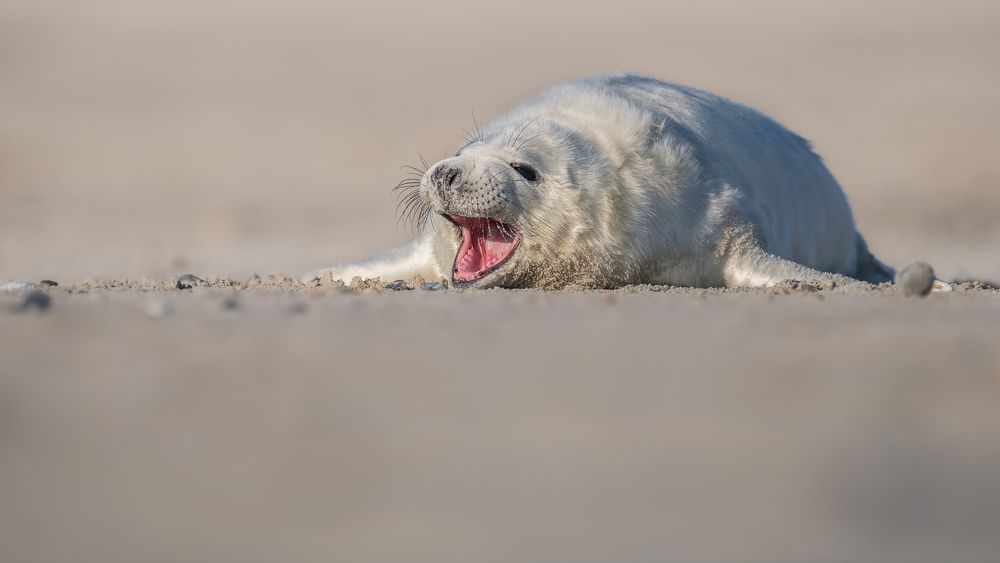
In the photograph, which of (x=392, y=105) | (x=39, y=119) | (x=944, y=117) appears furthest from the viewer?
(x=392, y=105)

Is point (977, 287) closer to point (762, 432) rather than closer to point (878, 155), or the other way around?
point (762, 432)

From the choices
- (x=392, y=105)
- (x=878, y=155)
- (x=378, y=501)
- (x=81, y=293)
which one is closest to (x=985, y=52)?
(x=878, y=155)

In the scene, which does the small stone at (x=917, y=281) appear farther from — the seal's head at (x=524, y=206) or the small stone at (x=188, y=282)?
the small stone at (x=188, y=282)

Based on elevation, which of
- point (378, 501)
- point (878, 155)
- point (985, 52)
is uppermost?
point (985, 52)

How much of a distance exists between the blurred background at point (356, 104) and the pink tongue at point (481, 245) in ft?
11.1

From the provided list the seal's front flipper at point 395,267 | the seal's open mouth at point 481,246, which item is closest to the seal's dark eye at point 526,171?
the seal's open mouth at point 481,246

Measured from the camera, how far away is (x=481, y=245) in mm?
5867

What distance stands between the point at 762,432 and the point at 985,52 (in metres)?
26.8

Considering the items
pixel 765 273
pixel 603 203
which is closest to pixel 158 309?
pixel 603 203

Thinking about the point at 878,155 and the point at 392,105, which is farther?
the point at 392,105

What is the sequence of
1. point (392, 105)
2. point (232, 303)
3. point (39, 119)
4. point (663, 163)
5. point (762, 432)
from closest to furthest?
point (762, 432)
point (232, 303)
point (663, 163)
point (39, 119)
point (392, 105)

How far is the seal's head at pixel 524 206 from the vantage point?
5.51 metres

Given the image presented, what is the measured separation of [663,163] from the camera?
5.87 m

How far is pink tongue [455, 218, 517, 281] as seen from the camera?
18.8ft
